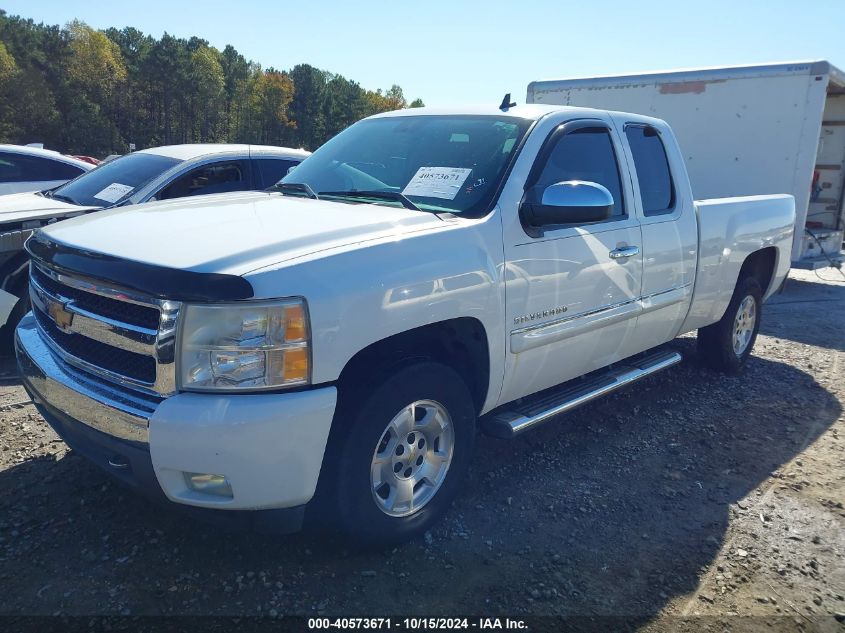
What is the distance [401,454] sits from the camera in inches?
116

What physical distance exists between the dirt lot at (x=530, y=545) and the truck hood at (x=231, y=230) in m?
1.30

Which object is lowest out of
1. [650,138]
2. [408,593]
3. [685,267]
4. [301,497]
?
[408,593]

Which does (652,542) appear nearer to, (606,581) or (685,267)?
(606,581)

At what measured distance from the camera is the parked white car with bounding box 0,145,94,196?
7.86m

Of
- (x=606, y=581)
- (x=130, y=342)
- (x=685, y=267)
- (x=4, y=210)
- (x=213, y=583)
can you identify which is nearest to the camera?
(x=130, y=342)

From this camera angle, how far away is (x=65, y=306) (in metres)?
2.78

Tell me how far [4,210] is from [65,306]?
3376 millimetres

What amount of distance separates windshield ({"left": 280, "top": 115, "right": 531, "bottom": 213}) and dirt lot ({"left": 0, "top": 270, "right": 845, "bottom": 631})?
159 cm

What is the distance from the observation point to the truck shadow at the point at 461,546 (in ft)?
8.77

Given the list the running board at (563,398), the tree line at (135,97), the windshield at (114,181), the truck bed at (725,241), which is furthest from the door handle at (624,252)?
the tree line at (135,97)

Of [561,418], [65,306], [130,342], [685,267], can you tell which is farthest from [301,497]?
[685,267]

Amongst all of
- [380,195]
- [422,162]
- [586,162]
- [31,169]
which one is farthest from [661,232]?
[31,169]

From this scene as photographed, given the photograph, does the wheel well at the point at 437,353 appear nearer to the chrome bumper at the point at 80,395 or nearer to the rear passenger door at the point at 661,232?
the chrome bumper at the point at 80,395

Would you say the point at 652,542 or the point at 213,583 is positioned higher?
the point at 213,583
